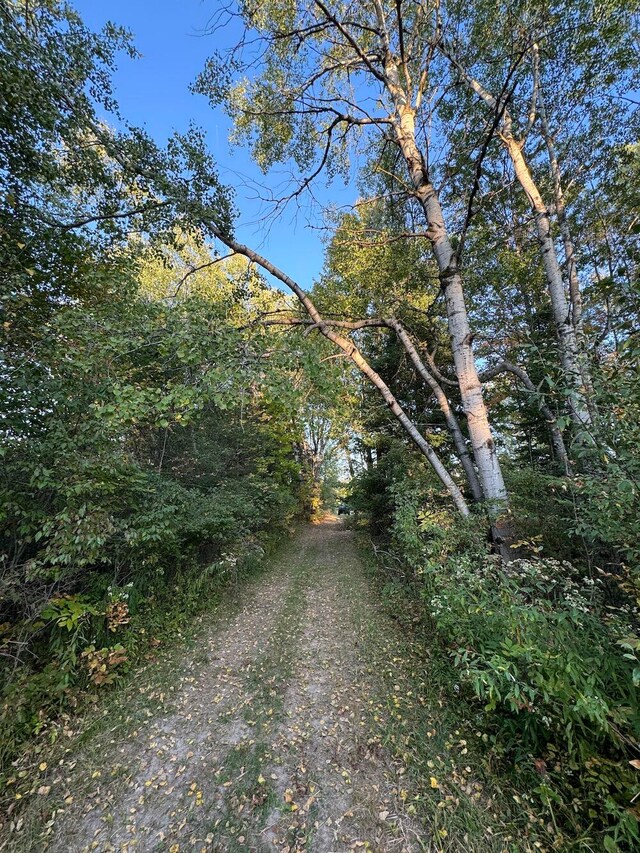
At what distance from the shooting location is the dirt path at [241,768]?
2.03 meters

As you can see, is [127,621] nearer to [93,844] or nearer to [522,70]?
[93,844]

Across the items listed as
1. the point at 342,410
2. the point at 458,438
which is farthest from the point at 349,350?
the point at 458,438

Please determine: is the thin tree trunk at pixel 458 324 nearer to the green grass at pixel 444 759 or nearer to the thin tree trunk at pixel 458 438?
the thin tree trunk at pixel 458 438

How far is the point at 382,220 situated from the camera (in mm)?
6590

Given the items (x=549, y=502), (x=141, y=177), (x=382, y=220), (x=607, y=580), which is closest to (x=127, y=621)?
(x=607, y=580)

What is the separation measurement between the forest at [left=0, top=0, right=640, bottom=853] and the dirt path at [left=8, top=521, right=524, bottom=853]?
3 cm

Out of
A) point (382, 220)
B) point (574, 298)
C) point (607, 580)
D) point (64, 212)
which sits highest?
point (382, 220)

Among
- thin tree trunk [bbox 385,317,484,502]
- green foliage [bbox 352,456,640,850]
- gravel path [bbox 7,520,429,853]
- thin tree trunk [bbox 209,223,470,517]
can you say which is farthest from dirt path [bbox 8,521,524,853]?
thin tree trunk [bbox 209,223,470,517]

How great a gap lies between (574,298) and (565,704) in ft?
19.8

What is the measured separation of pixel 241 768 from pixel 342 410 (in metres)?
3.92

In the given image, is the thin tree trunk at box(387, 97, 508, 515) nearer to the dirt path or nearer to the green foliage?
the green foliage

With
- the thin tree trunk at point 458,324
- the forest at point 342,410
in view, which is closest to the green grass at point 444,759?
the forest at point 342,410

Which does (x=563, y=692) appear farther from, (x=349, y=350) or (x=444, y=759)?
(x=349, y=350)

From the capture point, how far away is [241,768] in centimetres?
249
